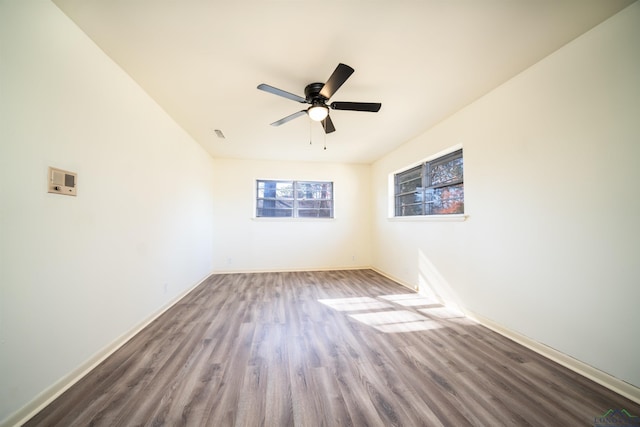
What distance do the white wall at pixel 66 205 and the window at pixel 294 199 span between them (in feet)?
8.54

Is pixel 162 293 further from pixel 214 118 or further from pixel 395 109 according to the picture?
pixel 395 109

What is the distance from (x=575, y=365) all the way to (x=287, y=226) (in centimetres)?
440

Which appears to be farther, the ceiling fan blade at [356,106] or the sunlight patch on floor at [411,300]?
the sunlight patch on floor at [411,300]

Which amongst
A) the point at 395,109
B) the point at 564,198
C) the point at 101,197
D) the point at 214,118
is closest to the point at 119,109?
the point at 101,197

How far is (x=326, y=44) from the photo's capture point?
5.56 ft

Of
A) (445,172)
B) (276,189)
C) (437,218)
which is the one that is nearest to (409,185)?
(445,172)

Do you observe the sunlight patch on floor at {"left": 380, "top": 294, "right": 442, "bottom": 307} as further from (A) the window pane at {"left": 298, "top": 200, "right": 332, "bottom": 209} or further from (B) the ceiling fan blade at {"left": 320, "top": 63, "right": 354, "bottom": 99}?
(B) the ceiling fan blade at {"left": 320, "top": 63, "right": 354, "bottom": 99}

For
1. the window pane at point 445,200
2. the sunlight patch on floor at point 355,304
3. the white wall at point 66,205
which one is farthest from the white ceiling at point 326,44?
the sunlight patch on floor at point 355,304

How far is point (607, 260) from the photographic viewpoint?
1.53 meters

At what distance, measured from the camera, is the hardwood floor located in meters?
1.26

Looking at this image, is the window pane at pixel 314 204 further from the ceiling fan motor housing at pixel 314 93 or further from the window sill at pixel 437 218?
the ceiling fan motor housing at pixel 314 93

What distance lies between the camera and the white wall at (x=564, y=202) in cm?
145

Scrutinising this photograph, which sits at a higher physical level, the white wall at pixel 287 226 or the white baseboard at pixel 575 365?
the white wall at pixel 287 226

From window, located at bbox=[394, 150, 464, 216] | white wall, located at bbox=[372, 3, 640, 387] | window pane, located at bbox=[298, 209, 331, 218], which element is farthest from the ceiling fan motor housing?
window pane, located at bbox=[298, 209, 331, 218]
